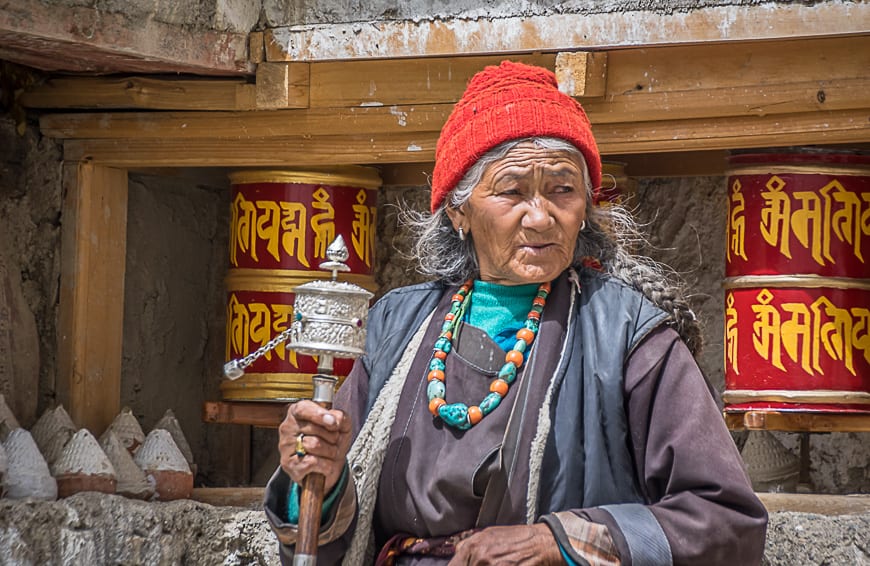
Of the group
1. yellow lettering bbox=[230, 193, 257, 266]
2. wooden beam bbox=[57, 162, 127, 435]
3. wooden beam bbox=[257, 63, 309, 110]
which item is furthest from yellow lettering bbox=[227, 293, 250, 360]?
wooden beam bbox=[257, 63, 309, 110]

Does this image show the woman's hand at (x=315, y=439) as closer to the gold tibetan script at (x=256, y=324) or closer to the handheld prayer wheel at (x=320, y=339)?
the handheld prayer wheel at (x=320, y=339)

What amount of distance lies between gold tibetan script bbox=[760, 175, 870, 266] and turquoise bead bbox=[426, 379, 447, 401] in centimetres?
179

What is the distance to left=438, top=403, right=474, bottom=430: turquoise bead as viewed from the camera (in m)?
2.34

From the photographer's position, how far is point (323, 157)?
4125 millimetres

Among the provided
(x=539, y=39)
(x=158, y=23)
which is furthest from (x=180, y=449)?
(x=539, y=39)

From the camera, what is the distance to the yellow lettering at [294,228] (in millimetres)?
4215

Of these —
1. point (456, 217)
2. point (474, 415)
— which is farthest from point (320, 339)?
point (456, 217)

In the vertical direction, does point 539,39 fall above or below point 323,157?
above

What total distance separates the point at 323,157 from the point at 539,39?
771mm

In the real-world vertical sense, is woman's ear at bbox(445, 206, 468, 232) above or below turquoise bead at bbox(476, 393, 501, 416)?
above

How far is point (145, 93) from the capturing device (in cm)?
413

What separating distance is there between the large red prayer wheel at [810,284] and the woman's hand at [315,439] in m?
1.90

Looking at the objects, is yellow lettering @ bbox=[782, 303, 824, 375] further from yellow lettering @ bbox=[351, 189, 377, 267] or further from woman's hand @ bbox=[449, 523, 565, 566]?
woman's hand @ bbox=[449, 523, 565, 566]

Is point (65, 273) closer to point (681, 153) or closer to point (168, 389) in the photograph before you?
point (168, 389)
